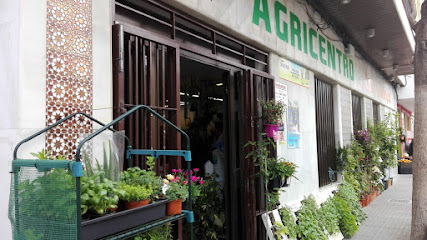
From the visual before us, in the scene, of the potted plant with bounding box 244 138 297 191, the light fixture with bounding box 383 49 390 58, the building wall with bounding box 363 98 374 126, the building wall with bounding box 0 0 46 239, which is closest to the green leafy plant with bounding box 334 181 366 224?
the potted plant with bounding box 244 138 297 191

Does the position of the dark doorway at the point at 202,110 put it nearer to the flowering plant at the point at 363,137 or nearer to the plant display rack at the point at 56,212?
the plant display rack at the point at 56,212

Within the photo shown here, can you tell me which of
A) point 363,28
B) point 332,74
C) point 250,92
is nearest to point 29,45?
point 250,92

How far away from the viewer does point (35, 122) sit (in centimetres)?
190

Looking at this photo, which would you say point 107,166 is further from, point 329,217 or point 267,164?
point 329,217

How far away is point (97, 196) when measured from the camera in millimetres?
1459

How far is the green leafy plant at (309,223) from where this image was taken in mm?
4645

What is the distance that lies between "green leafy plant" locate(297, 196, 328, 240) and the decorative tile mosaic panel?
3594mm

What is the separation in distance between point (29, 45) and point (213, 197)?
10.7ft

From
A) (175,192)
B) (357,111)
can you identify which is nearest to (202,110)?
(175,192)

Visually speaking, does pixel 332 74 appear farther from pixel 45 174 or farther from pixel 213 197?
pixel 45 174

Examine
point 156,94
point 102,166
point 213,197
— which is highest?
point 156,94

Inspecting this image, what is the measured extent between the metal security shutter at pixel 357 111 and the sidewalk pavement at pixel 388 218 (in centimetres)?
216

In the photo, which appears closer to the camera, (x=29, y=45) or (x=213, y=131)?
(x=29, y=45)

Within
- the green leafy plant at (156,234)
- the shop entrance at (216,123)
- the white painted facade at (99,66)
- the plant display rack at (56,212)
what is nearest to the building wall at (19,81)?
the white painted facade at (99,66)
